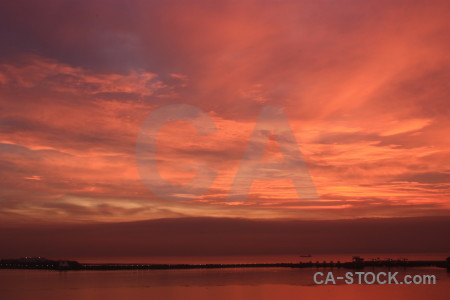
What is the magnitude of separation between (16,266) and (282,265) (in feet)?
225

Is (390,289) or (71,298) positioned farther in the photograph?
(390,289)

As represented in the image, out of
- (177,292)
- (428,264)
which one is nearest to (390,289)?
(177,292)

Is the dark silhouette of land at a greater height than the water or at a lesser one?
greater

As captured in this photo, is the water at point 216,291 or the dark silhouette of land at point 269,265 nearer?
the water at point 216,291

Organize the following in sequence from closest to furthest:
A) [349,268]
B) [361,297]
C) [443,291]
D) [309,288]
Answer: [361,297], [443,291], [309,288], [349,268]

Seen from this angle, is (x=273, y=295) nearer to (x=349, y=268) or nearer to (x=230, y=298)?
(x=230, y=298)

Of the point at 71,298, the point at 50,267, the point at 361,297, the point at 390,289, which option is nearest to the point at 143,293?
the point at 71,298

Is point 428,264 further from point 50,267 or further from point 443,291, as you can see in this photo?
point 50,267

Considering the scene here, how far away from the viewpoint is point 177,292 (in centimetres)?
5931

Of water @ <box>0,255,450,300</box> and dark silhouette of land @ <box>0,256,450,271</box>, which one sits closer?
water @ <box>0,255,450,300</box>

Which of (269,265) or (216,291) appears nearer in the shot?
(216,291)

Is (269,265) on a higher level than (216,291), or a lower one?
higher

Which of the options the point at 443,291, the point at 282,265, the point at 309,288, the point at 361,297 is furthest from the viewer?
the point at 282,265

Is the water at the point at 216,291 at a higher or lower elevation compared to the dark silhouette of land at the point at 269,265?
lower
